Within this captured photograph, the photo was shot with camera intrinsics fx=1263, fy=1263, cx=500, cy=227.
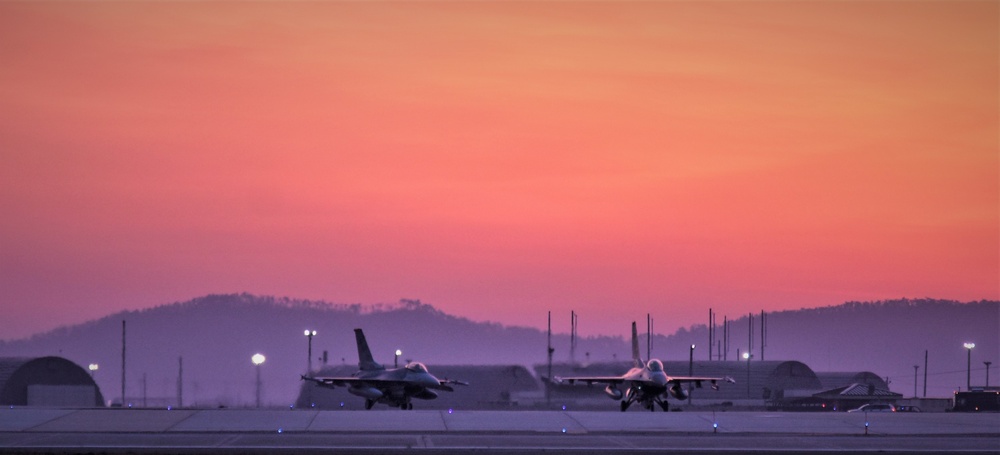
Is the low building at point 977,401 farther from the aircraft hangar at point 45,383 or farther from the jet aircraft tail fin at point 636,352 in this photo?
the aircraft hangar at point 45,383

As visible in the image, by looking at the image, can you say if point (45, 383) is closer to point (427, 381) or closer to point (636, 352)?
point (427, 381)

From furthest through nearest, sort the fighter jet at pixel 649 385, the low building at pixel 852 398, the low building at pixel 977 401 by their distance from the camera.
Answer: the low building at pixel 852 398, the low building at pixel 977 401, the fighter jet at pixel 649 385

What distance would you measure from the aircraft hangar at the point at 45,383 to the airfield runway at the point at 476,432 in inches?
2237

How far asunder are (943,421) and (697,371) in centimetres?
7565

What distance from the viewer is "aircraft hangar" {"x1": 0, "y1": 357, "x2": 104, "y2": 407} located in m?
102

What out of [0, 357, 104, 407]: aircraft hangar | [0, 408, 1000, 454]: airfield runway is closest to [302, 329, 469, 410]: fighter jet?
[0, 408, 1000, 454]: airfield runway

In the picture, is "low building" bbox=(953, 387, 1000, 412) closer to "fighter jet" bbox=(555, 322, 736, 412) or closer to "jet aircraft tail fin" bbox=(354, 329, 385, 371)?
"fighter jet" bbox=(555, 322, 736, 412)

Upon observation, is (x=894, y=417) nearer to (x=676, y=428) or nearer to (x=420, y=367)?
(x=676, y=428)

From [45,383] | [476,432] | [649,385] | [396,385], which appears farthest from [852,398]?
[476,432]

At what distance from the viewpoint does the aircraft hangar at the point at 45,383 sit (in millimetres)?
102125

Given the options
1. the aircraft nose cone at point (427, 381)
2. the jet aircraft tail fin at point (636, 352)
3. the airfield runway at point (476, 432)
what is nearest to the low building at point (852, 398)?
the jet aircraft tail fin at point (636, 352)

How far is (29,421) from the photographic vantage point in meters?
45.3

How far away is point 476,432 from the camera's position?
43469mm

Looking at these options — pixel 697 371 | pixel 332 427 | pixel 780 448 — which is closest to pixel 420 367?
pixel 332 427
